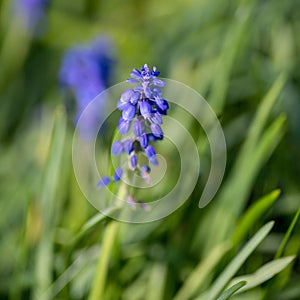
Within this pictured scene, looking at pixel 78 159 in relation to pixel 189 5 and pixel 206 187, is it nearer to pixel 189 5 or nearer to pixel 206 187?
pixel 206 187

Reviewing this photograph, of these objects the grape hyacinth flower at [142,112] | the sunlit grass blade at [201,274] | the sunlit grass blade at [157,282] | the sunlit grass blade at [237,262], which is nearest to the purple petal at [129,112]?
the grape hyacinth flower at [142,112]

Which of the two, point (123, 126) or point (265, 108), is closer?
point (123, 126)

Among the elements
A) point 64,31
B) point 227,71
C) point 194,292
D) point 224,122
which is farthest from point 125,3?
point 194,292

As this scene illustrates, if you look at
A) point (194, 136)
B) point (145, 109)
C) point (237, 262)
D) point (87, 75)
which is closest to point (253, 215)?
point (237, 262)

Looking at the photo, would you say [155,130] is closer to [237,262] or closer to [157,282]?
[237,262]

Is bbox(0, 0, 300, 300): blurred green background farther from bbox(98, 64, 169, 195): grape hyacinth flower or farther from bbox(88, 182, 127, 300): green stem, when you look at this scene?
bbox(98, 64, 169, 195): grape hyacinth flower

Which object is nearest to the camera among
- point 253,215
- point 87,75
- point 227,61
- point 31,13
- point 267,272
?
point 267,272
